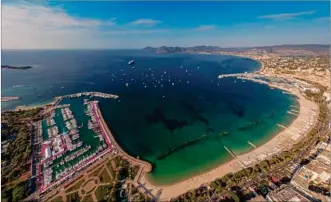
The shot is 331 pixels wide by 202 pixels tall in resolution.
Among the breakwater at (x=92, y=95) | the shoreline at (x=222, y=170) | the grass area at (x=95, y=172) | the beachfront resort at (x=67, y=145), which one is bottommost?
the shoreline at (x=222, y=170)

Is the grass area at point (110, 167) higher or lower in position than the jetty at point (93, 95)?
lower

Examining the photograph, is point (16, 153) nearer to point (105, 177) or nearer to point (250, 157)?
point (105, 177)

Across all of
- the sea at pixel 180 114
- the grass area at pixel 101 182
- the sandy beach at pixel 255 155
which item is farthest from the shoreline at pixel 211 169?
the grass area at pixel 101 182

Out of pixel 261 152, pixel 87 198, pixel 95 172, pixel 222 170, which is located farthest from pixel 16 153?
pixel 261 152

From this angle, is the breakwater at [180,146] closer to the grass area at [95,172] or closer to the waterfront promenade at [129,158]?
the waterfront promenade at [129,158]

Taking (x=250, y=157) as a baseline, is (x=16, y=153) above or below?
above

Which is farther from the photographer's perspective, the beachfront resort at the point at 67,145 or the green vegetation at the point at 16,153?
the beachfront resort at the point at 67,145

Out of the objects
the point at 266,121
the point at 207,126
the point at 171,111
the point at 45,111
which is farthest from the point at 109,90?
the point at 266,121
